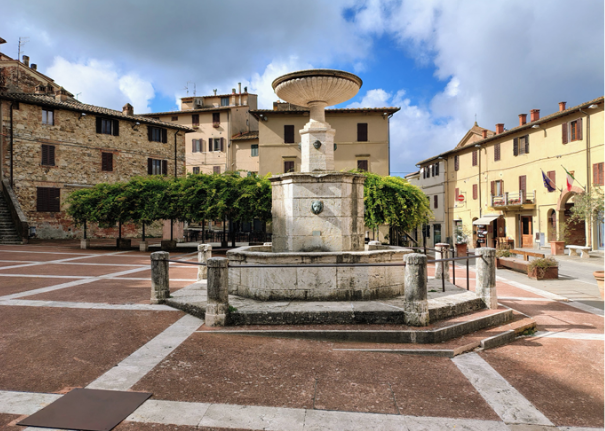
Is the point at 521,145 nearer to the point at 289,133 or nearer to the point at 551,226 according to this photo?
the point at 551,226

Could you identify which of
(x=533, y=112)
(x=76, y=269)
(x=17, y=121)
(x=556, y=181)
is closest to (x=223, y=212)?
(x=76, y=269)

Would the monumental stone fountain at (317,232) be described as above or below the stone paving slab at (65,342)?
above

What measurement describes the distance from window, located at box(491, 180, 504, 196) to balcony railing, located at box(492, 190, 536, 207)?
1.02 meters

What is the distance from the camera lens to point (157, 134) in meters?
33.9

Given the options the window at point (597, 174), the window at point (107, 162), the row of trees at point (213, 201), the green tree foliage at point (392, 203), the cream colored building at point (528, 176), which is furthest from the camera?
the window at point (107, 162)

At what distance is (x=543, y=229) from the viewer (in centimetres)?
2700

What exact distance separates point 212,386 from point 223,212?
1745 cm

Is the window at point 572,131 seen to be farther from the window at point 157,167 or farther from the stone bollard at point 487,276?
the window at point 157,167

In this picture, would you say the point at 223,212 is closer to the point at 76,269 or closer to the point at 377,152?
the point at 76,269

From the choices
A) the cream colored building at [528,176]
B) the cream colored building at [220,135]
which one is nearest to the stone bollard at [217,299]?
the cream colored building at [528,176]

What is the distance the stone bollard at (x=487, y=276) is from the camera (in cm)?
723

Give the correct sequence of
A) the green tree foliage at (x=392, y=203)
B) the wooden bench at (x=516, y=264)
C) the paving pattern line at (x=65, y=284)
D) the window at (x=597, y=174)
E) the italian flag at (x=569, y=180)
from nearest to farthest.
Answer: the paving pattern line at (x=65, y=284) < the wooden bench at (x=516, y=264) < the green tree foliage at (x=392, y=203) < the window at (x=597, y=174) < the italian flag at (x=569, y=180)

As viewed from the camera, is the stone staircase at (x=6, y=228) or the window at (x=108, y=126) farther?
the window at (x=108, y=126)

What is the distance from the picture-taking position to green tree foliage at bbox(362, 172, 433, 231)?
745 inches
